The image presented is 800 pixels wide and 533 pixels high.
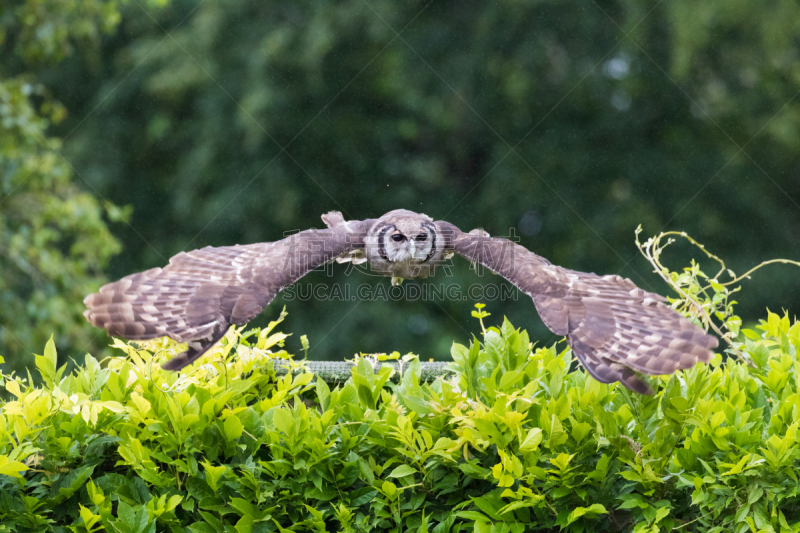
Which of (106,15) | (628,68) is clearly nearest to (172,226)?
(106,15)

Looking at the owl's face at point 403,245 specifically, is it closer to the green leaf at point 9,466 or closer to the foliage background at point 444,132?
the green leaf at point 9,466

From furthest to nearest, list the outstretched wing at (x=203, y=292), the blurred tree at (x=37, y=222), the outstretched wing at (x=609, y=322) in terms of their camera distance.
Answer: the blurred tree at (x=37, y=222) < the outstretched wing at (x=203, y=292) < the outstretched wing at (x=609, y=322)

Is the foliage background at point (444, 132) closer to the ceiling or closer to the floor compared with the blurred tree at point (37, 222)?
closer to the ceiling

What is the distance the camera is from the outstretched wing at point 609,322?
2.38 m

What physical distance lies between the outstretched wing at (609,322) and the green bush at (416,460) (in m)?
0.12

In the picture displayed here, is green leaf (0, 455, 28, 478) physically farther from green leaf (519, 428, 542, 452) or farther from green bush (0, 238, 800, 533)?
green leaf (519, 428, 542, 452)

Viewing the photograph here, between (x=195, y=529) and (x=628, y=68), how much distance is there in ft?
24.7

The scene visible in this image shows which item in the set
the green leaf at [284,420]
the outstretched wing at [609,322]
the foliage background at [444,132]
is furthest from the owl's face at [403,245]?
the foliage background at [444,132]

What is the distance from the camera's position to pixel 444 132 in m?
8.36

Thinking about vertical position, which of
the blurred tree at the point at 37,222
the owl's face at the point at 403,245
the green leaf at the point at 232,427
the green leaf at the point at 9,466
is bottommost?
the blurred tree at the point at 37,222

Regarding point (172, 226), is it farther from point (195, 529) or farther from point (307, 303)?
point (195, 529)

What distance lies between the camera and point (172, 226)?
853 centimetres

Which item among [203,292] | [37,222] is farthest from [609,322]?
[37,222]

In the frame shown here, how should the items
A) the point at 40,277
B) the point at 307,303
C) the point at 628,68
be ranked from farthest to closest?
the point at 628,68 → the point at 307,303 → the point at 40,277
